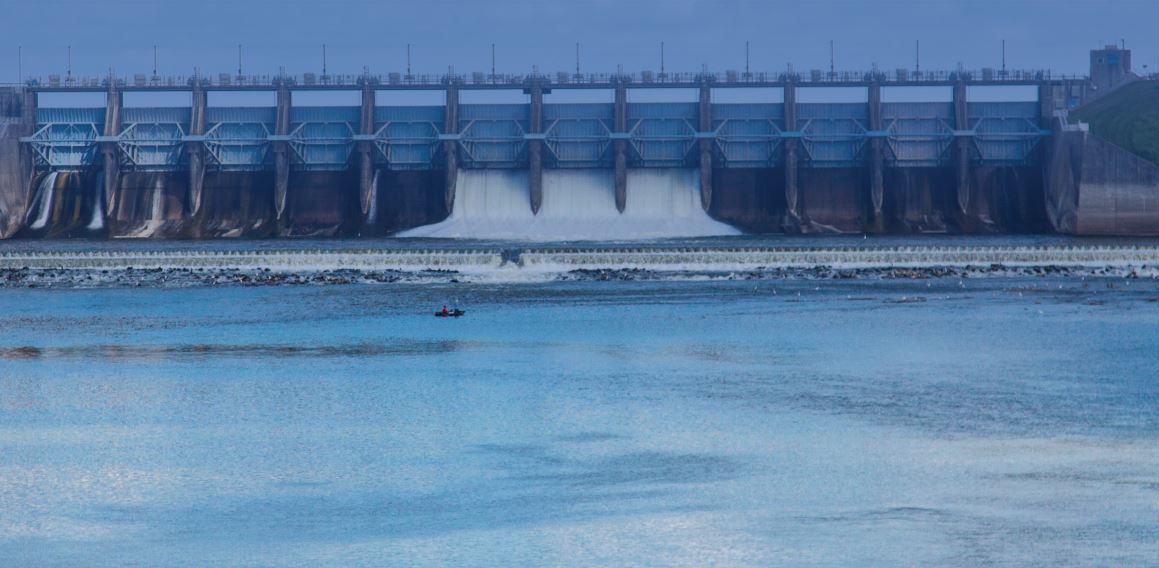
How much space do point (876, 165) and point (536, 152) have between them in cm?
2188

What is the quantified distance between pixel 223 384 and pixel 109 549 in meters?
15.8

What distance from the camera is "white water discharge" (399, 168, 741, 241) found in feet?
348

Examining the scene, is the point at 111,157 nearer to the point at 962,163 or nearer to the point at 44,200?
the point at 44,200

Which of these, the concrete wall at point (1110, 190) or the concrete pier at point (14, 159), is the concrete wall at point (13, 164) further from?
the concrete wall at point (1110, 190)

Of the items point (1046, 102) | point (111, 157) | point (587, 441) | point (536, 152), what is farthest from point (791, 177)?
point (587, 441)

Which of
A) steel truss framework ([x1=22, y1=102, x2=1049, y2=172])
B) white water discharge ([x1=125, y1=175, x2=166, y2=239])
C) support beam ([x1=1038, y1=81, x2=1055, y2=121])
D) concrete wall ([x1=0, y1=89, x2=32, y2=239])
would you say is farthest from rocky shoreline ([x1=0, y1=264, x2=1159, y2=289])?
support beam ([x1=1038, y1=81, x2=1055, y2=121])

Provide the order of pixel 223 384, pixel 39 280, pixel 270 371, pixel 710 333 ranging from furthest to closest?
pixel 39 280
pixel 710 333
pixel 270 371
pixel 223 384

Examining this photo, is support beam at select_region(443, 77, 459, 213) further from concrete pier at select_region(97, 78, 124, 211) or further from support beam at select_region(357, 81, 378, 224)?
concrete pier at select_region(97, 78, 124, 211)

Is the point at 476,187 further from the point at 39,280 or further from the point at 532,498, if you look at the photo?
the point at 532,498

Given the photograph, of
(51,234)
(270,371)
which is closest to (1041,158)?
(51,234)

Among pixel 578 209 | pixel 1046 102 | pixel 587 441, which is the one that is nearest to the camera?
pixel 587 441

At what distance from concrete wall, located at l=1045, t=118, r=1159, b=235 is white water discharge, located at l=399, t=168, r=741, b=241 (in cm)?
2129

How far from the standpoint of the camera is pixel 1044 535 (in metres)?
20.4

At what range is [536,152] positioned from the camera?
108 metres
